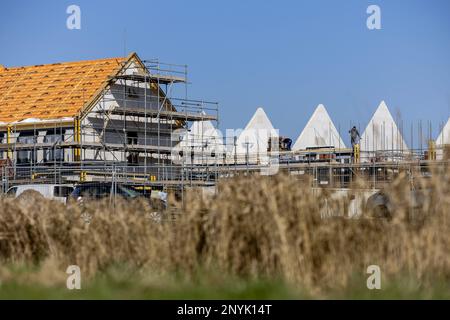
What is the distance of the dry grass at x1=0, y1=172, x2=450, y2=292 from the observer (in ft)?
34.9

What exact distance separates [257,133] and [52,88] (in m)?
12.7

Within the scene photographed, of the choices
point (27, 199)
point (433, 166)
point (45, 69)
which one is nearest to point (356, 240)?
point (433, 166)

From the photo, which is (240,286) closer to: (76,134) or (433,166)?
(433,166)

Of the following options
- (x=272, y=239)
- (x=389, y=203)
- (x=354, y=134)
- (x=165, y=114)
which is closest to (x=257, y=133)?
(x=165, y=114)

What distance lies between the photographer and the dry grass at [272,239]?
10.6 metres

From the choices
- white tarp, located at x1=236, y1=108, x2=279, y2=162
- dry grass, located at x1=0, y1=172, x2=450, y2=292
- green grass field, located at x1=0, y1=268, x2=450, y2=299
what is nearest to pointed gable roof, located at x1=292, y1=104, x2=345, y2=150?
white tarp, located at x1=236, y1=108, x2=279, y2=162

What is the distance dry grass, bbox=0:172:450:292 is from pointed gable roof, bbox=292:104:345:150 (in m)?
36.8

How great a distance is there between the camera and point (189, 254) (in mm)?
11438

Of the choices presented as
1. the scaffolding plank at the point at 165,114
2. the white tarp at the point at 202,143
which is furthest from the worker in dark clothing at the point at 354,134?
the scaffolding plank at the point at 165,114

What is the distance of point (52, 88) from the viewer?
53750 mm

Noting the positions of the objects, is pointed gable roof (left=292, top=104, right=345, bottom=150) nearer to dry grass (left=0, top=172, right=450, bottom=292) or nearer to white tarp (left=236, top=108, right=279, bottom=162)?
white tarp (left=236, top=108, right=279, bottom=162)

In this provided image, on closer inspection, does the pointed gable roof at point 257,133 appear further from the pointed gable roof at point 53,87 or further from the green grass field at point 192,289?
the green grass field at point 192,289

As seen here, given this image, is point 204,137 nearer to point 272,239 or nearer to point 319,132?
point 319,132
